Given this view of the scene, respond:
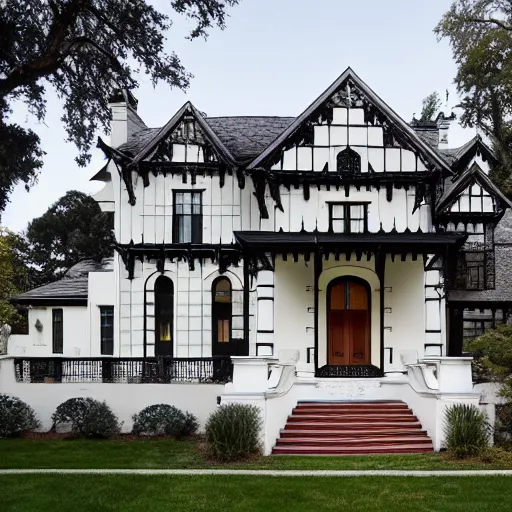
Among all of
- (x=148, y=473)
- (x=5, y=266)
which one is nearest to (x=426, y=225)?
(x=148, y=473)

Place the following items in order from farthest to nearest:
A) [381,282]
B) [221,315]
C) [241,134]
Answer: [241,134] < [221,315] < [381,282]

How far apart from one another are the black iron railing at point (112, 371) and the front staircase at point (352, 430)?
3406 mm

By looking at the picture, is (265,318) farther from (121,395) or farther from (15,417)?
(15,417)

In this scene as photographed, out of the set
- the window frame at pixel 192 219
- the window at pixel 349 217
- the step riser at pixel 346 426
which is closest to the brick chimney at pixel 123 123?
the window frame at pixel 192 219

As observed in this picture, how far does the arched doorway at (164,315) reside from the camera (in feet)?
95.0

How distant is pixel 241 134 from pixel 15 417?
45.3ft

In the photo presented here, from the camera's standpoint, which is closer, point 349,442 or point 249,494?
point 249,494

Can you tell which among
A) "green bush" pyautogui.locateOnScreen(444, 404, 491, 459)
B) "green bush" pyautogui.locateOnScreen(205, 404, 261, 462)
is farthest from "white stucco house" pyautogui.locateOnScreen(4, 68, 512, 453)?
"green bush" pyautogui.locateOnScreen(205, 404, 261, 462)

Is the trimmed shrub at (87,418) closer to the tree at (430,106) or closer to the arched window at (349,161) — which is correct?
the arched window at (349,161)

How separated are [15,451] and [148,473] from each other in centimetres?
571

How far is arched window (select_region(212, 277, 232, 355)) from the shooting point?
94.8 feet

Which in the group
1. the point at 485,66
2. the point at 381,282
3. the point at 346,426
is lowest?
the point at 346,426

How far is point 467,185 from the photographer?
2850 centimetres

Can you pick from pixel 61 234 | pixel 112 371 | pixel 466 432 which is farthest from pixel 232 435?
pixel 61 234
